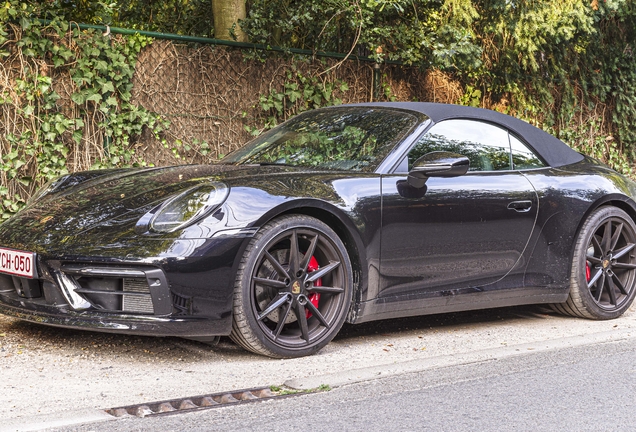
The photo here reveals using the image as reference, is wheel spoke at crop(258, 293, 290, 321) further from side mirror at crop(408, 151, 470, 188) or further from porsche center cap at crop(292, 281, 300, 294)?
side mirror at crop(408, 151, 470, 188)

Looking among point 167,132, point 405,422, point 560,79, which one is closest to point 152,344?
point 405,422

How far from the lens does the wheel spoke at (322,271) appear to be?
4484 millimetres

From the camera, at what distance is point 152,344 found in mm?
4688

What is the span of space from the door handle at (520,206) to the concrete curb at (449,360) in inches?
32.0

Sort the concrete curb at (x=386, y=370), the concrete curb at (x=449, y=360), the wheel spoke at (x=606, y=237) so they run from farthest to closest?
the wheel spoke at (x=606, y=237) → the concrete curb at (x=449, y=360) → the concrete curb at (x=386, y=370)

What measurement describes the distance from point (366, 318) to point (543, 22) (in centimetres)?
568

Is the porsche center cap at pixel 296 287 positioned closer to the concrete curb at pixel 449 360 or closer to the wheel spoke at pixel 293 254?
the wheel spoke at pixel 293 254

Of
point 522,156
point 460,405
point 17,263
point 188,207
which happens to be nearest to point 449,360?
point 460,405

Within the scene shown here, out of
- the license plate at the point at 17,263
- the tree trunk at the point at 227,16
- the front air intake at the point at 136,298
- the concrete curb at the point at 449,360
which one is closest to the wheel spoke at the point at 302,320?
the concrete curb at the point at 449,360

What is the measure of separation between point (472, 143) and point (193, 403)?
8.64 ft

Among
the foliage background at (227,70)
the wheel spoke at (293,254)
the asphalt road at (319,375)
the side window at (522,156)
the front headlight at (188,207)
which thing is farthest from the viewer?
the foliage background at (227,70)

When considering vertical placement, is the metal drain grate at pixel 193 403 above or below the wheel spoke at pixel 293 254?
below

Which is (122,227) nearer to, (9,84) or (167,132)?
(9,84)

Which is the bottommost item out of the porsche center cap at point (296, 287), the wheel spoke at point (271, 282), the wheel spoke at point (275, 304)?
the wheel spoke at point (275, 304)
